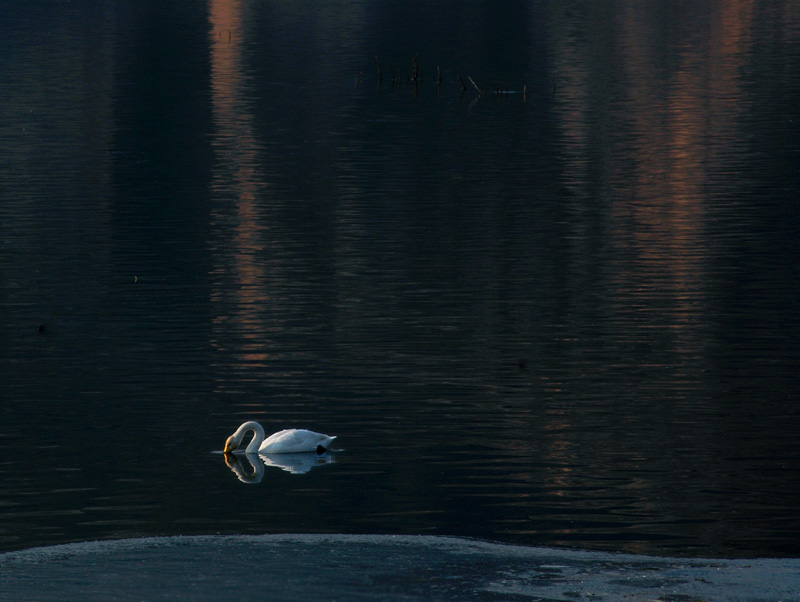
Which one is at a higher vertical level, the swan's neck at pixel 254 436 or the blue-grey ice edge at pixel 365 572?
the blue-grey ice edge at pixel 365 572

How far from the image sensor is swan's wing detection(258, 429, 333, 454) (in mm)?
19484

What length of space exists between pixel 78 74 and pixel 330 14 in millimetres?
55310

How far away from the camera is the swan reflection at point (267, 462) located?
19.3 meters

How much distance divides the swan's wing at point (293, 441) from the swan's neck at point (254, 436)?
0.09 m

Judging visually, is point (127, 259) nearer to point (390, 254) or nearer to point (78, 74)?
point (390, 254)

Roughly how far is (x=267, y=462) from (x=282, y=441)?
0.37m

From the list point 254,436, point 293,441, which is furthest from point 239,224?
point 293,441

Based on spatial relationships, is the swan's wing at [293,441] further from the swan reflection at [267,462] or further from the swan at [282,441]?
the swan reflection at [267,462]

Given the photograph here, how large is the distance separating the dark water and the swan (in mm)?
249

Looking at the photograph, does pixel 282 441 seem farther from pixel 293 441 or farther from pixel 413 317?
pixel 413 317

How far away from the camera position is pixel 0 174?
165 feet

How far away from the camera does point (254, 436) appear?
19875mm

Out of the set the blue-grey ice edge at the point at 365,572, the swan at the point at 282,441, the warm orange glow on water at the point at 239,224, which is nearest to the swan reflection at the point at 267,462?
the swan at the point at 282,441

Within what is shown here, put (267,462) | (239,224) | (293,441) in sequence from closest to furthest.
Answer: (293,441), (267,462), (239,224)
